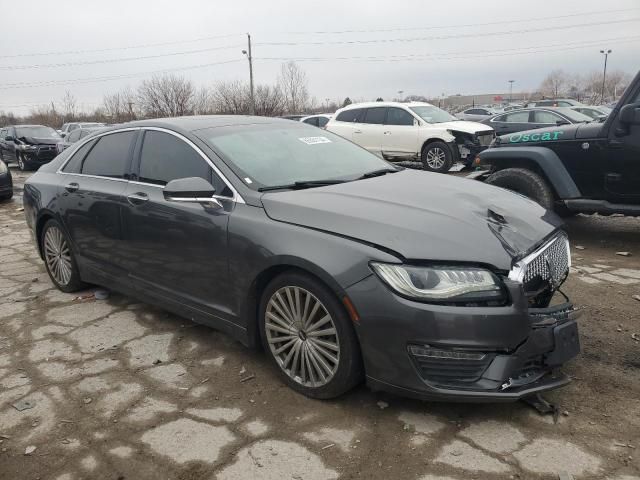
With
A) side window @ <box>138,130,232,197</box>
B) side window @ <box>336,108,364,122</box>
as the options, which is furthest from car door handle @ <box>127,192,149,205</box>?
side window @ <box>336,108,364,122</box>

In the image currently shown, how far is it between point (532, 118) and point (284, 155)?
1316 centimetres

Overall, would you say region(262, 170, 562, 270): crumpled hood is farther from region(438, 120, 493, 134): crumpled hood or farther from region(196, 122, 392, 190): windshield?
region(438, 120, 493, 134): crumpled hood

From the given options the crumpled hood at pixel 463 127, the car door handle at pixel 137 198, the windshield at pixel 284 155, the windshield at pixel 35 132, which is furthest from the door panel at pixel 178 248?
the windshield at pixel 35 132

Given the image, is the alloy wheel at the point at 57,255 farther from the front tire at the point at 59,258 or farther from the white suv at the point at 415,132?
the white suv at the point at 415,132

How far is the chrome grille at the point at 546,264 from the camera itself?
2.67 meters

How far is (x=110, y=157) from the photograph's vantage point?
14.5 feet

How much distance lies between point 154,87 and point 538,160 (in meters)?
44.5

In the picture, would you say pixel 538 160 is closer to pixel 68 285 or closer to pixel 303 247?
pixel 303 247

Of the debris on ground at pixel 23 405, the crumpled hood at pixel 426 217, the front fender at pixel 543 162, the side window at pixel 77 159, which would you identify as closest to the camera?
the crumpled hood at pixel 426 217

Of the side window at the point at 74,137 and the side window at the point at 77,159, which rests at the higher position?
A: the side window at the point at 77,159

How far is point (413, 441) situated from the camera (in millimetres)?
2602

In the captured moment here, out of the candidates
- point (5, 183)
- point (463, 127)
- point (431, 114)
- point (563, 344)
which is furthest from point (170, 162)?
point (431, 114)

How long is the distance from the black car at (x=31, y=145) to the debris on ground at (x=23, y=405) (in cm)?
1778

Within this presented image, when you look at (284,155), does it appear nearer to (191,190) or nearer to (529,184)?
(191,190)
